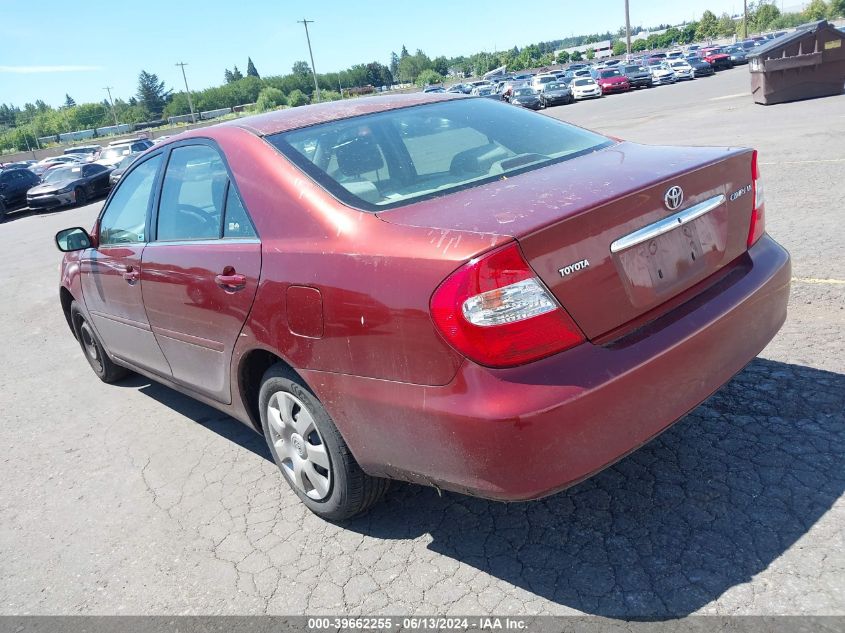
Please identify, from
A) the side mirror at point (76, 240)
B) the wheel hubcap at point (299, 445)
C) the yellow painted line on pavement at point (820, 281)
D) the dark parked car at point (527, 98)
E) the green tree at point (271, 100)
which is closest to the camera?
the wheel hubcap at point (299, 445)

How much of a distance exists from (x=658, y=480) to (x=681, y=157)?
137 centimetres

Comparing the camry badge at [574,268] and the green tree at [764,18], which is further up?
the green tree at [764,18]

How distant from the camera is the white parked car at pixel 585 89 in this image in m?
41.4

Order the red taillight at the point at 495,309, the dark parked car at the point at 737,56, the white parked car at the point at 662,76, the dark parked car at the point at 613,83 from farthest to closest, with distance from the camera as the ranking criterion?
the dark parked car at the point at 737,56 < the white parked car at the point at 662,76 < the dark parked car at the point at 613,83 < the red taillight at the point at 495,309

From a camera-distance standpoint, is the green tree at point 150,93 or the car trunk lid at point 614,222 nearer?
the car trunk lid at point 614,222

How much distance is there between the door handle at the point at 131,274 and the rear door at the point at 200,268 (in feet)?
0.38

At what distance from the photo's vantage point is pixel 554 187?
261cm

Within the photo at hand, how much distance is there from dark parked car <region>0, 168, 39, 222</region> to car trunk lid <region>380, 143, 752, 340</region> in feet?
81.8

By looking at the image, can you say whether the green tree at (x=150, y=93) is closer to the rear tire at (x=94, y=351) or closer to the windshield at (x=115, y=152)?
the windshield at (x=115, y=152)

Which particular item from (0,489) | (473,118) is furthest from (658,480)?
(0,489)

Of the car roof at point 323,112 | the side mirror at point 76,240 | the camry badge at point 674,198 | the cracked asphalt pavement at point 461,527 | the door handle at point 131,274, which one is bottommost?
the cracked asphalt pavement at point 461,527

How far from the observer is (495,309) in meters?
2.20

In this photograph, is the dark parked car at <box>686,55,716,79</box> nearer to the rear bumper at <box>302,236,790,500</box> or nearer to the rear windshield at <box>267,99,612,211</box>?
the rear windshield at <box>267,99,612,211</box>

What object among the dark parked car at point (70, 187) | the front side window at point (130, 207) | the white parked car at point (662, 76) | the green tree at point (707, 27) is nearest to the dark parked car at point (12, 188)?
the dark parked car at point (70, 187)
